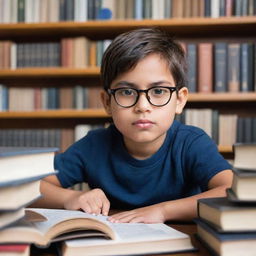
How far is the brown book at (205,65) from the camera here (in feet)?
7.76

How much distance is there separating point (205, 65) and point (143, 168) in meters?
1.28

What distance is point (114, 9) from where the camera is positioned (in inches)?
95.3

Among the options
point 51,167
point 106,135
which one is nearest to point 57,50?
point 106,135

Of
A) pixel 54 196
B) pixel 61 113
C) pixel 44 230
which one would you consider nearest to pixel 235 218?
pixel 44 230

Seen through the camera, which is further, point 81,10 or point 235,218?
point 81,10

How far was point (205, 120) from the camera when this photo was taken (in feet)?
7.98

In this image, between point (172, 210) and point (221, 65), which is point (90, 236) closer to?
point (172, 210)

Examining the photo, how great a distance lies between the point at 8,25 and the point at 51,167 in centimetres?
200

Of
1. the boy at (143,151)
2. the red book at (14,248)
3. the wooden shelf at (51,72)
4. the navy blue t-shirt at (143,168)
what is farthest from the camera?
the wooden shelf at (51,72)

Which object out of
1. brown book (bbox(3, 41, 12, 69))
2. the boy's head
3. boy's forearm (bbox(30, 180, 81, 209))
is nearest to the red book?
boy's forearm (bbox(30, 180, 81, 209))

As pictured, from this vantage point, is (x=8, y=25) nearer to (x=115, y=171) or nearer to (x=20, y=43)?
(x=20, y=43)

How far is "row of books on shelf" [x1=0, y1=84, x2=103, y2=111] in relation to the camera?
8.26 feet

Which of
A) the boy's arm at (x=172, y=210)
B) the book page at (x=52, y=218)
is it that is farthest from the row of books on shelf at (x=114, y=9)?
the book page at (x=52, y=218)

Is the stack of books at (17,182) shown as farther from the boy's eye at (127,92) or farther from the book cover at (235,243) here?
the boy's eye at (127,92)
